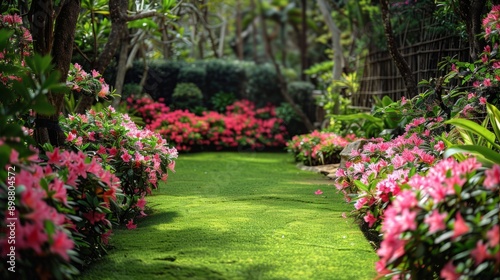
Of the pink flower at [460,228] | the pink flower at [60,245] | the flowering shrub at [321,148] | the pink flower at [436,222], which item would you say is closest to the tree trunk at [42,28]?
the pink flower at [60,245]

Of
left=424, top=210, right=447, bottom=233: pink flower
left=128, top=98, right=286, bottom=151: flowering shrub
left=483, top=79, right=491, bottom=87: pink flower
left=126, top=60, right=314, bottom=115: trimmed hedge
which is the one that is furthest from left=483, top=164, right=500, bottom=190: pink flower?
left=126, top=60, right=314, bottom=115: trimmed hedge

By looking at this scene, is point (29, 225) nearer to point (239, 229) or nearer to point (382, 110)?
point (239, 229)

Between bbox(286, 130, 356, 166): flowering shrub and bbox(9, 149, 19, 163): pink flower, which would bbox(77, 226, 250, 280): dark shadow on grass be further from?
bbox(286, 130, 356, 166): flowering shrub

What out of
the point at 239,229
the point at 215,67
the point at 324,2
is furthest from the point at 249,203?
the point at 215,67

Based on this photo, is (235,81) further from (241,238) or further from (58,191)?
(58,191)

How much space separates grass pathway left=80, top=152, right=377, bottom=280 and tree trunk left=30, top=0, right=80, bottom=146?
81 cm

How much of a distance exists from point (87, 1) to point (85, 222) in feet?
11.9

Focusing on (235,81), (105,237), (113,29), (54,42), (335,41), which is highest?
(335,41)

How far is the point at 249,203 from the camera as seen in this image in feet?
17.4

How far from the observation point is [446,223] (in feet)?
8.38

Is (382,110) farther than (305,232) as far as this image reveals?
Yes

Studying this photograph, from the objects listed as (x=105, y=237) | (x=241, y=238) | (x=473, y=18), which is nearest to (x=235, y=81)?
(x=473, y=18)

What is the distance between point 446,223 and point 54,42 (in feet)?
9.61

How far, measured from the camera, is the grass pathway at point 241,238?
3.17 m
